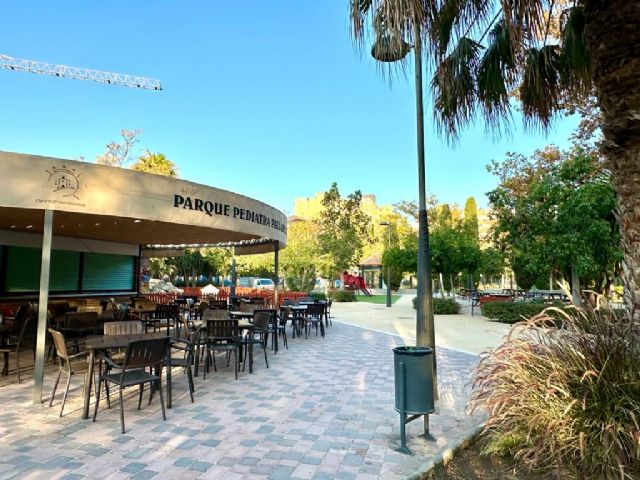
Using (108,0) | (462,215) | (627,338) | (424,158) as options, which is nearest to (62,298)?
(108,0)

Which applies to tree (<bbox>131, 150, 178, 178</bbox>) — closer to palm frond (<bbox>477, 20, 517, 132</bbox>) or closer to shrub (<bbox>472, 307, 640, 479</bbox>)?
palm frond (<bbox>477, 20, 517, 132</bbox>)

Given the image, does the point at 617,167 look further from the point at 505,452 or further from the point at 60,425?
the point at 60,425

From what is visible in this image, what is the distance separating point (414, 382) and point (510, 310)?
43.3ft

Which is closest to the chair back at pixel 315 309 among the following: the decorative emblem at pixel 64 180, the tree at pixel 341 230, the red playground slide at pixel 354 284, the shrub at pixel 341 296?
the decorative emblem at pixel 64 180

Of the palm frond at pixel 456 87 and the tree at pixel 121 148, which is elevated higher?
the tree at pixel 121 148

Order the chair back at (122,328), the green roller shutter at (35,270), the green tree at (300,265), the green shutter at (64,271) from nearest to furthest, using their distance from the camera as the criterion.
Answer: the chair back at (122,328) → the green roller shutter at (35,270) → the green shutter at (64,271) → the green tree at (300,265)

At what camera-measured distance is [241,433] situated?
14.6ft

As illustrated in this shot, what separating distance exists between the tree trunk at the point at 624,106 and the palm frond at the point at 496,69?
167 centimetres

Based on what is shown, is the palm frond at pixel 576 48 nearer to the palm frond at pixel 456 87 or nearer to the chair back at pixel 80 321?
the palm frond at pixel 456 87

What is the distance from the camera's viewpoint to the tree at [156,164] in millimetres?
28697

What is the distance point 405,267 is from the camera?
2175cm

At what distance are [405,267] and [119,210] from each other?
17.2 metres

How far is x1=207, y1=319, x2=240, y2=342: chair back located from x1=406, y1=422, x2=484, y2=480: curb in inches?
155

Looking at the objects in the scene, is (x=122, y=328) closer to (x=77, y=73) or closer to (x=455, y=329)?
(x=455, y=329)
